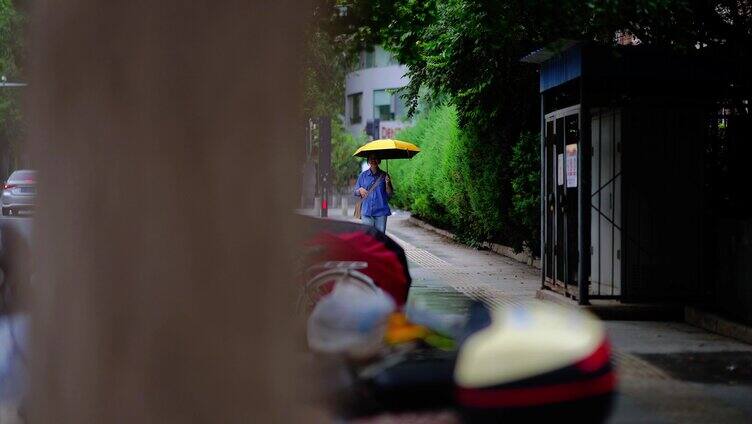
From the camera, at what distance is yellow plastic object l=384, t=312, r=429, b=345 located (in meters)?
4.14

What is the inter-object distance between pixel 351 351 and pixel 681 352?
6.08m

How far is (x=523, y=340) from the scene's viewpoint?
12.9 feet

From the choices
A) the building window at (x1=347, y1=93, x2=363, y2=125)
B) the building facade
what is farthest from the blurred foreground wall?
the building window at (x1=347, y1=93, x2=363, y2=125)

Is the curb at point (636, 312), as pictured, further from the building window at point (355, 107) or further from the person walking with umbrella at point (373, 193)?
the building window at point (355, 107)

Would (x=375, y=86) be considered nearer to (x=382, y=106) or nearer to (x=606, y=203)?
(x=382, y=106)

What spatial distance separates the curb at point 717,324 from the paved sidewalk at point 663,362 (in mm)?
106

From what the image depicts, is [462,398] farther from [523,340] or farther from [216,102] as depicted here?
[216,102]

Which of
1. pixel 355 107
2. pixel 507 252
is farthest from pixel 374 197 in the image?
pixel 355 107

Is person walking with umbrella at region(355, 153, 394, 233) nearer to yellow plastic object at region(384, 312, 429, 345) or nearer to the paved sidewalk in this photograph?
the paved sidewalk

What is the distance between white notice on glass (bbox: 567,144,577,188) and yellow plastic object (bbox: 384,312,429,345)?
26.4 ft

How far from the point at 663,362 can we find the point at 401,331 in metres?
5.23

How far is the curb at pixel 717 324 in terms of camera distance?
390 inches

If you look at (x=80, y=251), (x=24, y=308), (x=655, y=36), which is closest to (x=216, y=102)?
(x=80, y=251)

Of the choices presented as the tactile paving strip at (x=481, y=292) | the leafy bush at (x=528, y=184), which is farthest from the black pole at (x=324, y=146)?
the leafy bush at (x=528, y=184)
